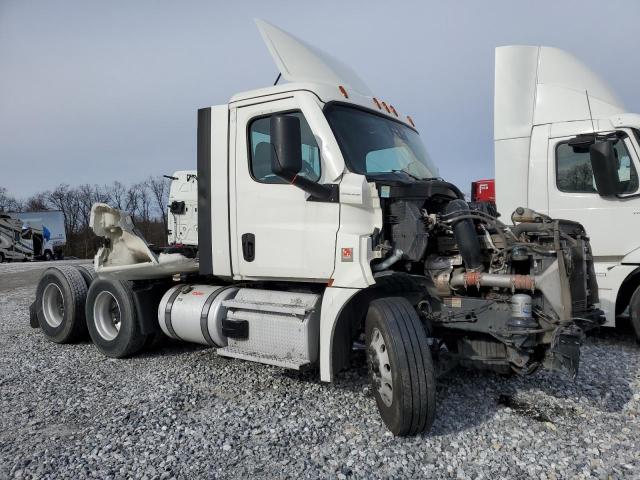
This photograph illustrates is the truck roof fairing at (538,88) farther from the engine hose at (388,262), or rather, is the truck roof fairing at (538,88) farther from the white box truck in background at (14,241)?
the white box truck in background at (14,241)

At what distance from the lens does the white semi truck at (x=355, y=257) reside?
3.59 metres

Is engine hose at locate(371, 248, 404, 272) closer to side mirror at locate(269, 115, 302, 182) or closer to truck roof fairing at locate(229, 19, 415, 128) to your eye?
side mirror at locate(269, 115, 302, 182)

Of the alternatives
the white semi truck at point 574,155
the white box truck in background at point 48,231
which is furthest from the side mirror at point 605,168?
the white box truck in background at point 48,231

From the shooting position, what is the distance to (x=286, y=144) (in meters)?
3.71

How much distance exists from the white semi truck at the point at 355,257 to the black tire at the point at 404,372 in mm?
11

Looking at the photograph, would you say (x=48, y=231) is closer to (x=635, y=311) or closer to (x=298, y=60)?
(x=298, y=60)

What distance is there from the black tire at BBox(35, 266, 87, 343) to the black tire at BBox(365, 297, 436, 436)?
4.69 m

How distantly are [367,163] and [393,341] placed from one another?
5.26ft

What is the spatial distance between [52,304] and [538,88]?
7.62 m

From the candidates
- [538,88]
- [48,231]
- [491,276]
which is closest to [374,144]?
[491,276]

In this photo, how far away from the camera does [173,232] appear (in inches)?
263

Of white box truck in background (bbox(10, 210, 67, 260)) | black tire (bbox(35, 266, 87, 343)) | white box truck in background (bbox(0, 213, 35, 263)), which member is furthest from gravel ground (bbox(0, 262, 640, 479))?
white box truck in background (bbox(10, 210, 67, 260))

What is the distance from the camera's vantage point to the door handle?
4.66m

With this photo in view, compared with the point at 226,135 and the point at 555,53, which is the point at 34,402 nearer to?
the point at 226,135
